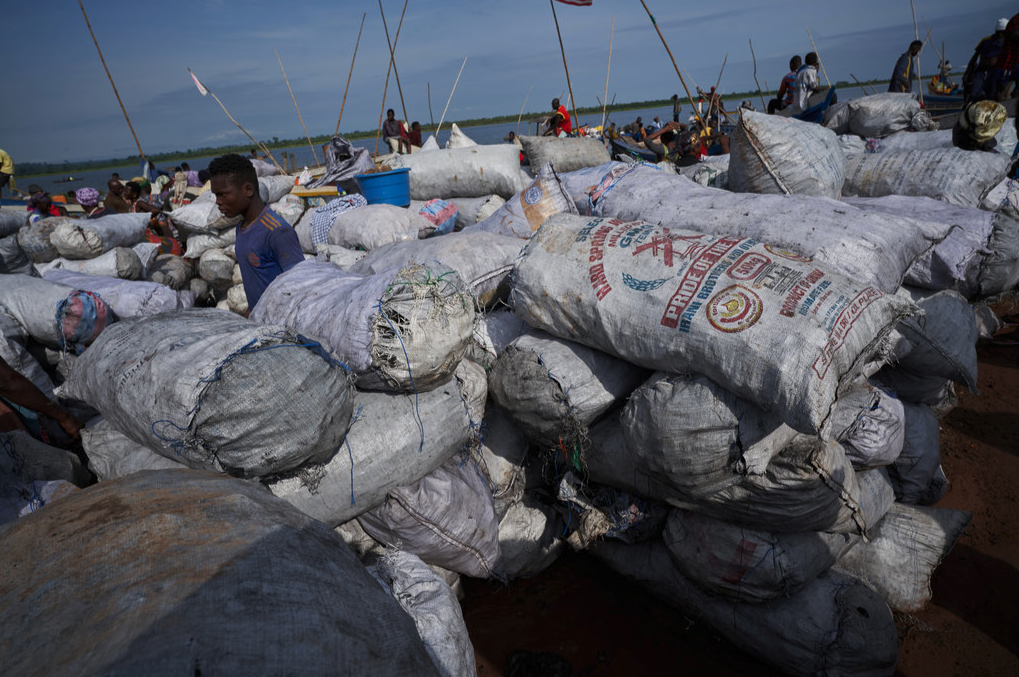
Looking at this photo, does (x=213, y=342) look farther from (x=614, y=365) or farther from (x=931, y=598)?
(x=931, y=598)

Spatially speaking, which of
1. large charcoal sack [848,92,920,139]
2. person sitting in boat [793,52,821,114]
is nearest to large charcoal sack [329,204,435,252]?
large charcoal sack [848,92,920,139]

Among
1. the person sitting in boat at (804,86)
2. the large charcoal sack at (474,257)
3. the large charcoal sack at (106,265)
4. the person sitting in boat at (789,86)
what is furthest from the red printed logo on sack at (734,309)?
the person sitting in boat at (789,86)

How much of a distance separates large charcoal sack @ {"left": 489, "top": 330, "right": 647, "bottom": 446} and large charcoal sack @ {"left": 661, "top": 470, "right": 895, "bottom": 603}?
59cm

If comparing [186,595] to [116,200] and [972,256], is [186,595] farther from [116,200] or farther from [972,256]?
[116,200]

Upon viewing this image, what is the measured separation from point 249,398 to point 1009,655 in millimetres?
3037

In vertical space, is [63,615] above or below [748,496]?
above

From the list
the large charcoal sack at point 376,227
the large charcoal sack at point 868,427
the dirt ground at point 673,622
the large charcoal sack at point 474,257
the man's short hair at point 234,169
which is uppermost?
the man's short hair at point 234,169

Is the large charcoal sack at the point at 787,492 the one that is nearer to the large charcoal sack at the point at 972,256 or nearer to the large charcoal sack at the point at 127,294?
the large charcoal sack at the point at 972,256

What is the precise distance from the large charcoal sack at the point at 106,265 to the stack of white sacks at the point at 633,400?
266 cm

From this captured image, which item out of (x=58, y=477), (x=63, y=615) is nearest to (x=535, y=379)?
(x=63, y=615)

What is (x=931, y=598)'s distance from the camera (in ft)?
7.52

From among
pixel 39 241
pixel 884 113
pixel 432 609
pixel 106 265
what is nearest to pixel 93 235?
pixel 106 265

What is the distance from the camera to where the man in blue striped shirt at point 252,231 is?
262 cm

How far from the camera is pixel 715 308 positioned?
171cm
